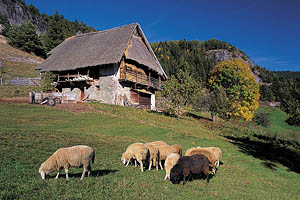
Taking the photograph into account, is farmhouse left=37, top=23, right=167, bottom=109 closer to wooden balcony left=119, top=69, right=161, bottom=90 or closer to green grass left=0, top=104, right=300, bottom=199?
wooden balcony left=119, top=69, right=161, bottom=90

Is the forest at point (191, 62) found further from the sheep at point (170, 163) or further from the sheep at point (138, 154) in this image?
the sheep at point (138, 154)

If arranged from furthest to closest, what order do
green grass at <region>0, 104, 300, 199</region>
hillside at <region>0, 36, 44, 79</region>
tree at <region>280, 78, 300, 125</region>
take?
hillside at <region>0, 36, 44, 79</region>, tree at <region>280, 78, 300, 125</region>, green grass at <region>0, 104, 300, 199</region>

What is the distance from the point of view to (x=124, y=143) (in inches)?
508

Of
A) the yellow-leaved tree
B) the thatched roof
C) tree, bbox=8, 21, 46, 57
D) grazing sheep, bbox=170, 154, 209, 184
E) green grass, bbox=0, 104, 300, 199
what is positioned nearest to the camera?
green grass, bbox=0, 104, 300, 199

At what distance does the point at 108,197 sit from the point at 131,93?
27013 millimetres

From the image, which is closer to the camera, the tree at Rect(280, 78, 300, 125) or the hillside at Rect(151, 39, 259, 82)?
the tree at Rect(280, 78, 300, 125)

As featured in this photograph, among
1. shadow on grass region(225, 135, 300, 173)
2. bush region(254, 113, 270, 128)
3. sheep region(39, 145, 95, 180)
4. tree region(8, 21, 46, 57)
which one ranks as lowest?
shadow on grass region(225, 135, 300, 173)

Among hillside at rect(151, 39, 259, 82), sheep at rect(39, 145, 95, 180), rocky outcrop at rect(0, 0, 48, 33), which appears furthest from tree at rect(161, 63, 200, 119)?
rocky outcrop at rect(0, 0, 48, 33)

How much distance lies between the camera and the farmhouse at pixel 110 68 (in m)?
29.7

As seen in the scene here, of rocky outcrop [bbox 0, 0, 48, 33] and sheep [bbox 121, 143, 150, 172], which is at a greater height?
A: rocky outcrop [bbox 0, 0, 48, 33]

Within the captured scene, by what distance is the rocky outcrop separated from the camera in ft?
304

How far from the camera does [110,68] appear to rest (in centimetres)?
2986

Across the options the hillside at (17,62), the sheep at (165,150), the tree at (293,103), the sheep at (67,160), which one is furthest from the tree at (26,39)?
the sheep at (67,160)

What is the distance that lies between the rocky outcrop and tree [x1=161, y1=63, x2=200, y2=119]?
325 ft
